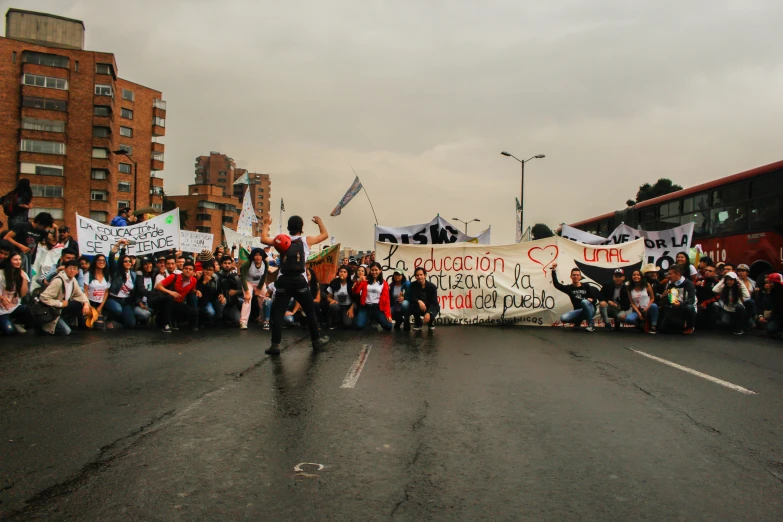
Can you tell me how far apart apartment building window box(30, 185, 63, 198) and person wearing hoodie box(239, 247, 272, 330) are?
2332 inches

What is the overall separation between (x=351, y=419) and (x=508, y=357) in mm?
4327

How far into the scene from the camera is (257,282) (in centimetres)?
1385

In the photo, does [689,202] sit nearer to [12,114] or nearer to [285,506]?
[285,506]

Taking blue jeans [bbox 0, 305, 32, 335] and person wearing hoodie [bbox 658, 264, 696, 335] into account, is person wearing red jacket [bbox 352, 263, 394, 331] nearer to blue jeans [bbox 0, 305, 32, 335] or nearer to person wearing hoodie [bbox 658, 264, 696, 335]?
person wearing hoodie [bbox 658, 264, 696, 335]

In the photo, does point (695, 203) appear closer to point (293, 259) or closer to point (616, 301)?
point (616, 301)

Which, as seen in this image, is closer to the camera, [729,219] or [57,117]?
[729,219]

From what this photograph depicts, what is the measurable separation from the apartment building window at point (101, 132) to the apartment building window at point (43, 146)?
3783 mm

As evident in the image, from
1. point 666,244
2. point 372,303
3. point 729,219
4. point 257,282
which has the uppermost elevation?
point 729,219

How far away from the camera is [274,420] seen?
5051 millimetres

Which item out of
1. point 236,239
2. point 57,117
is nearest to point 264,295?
point 236,239

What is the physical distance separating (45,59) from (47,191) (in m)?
13.4

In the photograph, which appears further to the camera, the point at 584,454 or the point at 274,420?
the point at 274,420

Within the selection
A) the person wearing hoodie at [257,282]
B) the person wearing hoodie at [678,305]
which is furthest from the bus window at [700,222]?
the person wearing hoodie at [257,282]

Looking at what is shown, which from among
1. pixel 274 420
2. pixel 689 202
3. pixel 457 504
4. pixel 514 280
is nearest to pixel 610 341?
pixel 514 280
